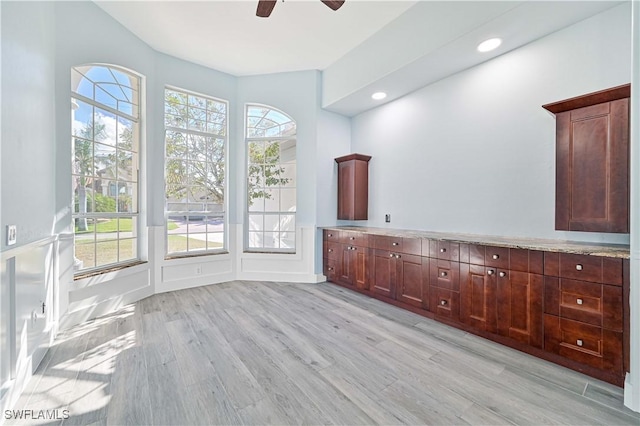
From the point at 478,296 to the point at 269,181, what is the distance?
3.40 metres

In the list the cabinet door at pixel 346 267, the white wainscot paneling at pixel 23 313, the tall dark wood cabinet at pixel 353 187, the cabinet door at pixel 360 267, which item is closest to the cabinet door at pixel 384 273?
the cabinet door at pixel 360 267

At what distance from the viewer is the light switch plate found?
160 cm

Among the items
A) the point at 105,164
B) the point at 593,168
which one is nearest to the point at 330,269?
the point at 593,168

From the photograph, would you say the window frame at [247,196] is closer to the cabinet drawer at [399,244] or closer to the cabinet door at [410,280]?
the cabinet drawer at [399,244]

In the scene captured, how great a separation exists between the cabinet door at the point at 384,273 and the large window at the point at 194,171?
99.2 inches

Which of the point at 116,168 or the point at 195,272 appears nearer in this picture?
the point at 116,168

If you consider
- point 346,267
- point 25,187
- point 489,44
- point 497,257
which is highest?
point 489,44

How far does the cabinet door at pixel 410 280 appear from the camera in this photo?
9.82 feet

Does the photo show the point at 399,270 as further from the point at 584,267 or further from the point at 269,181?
the point at 269,181

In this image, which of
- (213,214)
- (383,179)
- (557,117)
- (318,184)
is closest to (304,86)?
(318,184)

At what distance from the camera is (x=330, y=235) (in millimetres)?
4266

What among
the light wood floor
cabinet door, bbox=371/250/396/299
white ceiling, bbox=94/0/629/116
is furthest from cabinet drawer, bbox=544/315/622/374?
white ceiling, bbox=94/0/629/116

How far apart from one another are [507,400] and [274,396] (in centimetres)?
148

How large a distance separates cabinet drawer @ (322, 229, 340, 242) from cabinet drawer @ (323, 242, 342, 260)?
0.08 meters
